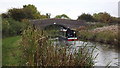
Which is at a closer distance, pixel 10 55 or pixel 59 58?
pixel 59 58

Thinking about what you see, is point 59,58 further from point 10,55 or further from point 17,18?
point 17,18

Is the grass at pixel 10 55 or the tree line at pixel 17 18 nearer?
the grass at pixel 10 55

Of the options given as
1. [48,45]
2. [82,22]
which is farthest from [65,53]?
[82,22]

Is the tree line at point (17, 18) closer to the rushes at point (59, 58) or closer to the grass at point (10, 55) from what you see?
the grass at point (10, 55)

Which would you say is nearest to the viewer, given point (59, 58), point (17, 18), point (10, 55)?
point (59, 58)

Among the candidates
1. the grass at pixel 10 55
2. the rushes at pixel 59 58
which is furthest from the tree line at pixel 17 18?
the rushes at pixel 59 58

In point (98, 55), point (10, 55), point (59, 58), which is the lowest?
point (98, 55)

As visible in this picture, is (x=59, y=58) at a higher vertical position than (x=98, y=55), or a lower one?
higher

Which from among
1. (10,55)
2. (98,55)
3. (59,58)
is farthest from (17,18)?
(59,58)

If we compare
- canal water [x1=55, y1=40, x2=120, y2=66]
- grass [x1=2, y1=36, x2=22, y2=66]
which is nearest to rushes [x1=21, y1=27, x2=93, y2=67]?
canal water [x1=55, y1=40, x2=120, y2=66]

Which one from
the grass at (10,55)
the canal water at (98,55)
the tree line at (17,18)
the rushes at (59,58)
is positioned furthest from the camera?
the tree line at (17,18)

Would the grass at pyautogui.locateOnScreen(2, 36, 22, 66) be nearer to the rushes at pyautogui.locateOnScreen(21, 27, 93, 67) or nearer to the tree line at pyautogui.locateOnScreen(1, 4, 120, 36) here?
the rushes at pyautogui.locateOnScreen(21, 27, 93, 67)

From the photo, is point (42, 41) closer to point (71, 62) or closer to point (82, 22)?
point (71, 62)

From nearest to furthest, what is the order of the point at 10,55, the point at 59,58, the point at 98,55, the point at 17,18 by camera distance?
1. the point at 59,58
2. the point at 10,55
3. the point at 98,55
4. the point at 17,18
